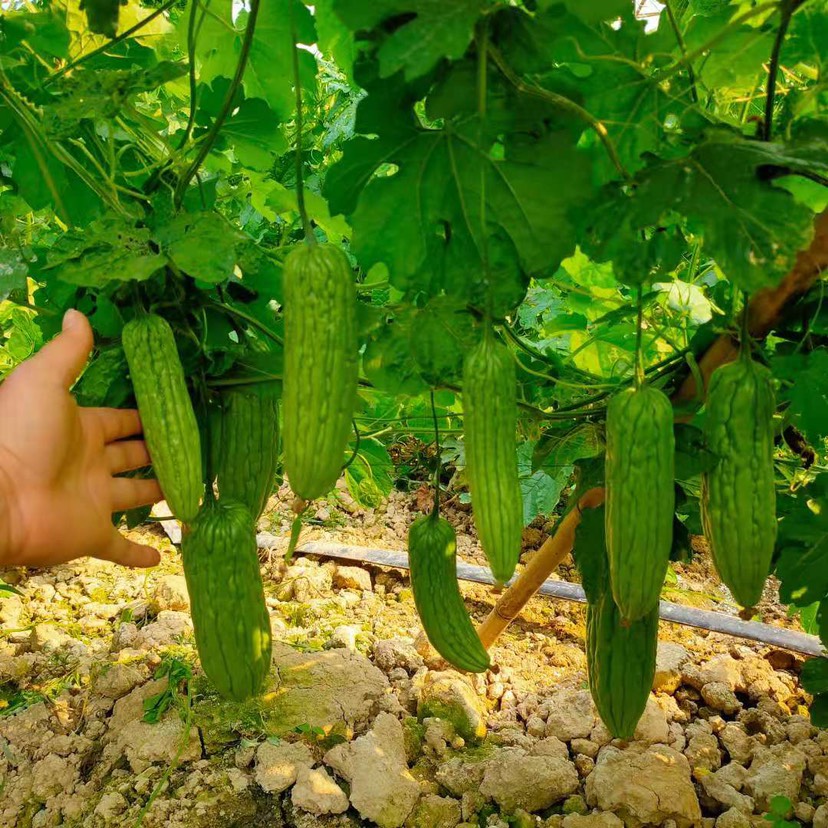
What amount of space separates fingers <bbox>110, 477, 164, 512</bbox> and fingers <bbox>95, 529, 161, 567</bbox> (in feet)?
0.22

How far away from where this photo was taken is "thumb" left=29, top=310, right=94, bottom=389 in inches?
64.5

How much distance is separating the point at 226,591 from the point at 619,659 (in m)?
0.83

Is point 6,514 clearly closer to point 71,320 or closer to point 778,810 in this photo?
point 71,320

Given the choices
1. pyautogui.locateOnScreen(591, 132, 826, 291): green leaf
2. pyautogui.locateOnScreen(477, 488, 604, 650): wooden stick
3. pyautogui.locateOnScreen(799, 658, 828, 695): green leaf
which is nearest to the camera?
pyautogui.locateOnScreen(591, 132, 826, 291): green leaf

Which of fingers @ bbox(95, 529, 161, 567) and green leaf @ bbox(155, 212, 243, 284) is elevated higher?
green leaf @ bbox(155, 212, 243, 284)

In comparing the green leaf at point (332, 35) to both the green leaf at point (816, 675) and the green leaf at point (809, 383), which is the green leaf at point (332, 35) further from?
the green leaf at point (816, 675)

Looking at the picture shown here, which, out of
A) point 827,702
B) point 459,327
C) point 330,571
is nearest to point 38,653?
point 330,571

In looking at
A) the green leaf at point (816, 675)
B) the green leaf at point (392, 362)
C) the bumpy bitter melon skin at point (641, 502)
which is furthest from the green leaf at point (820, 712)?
the green leaf at point (392, 362)

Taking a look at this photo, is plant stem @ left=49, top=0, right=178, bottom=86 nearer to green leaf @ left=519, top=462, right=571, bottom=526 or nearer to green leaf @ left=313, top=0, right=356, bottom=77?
green leaf @ left=313, top=0, right=356, bottom=77

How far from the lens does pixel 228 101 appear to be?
1294 millimetres

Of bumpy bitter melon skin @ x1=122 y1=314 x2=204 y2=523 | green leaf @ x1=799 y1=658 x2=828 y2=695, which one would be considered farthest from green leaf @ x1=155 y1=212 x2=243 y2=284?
green leaf @ x1=799 y1=658 x2=828 y2=695

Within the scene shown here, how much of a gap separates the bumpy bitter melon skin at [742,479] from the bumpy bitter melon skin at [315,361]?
1.98 feet

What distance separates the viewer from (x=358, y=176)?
4.89ft

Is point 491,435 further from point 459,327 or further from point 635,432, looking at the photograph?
point 459,327
